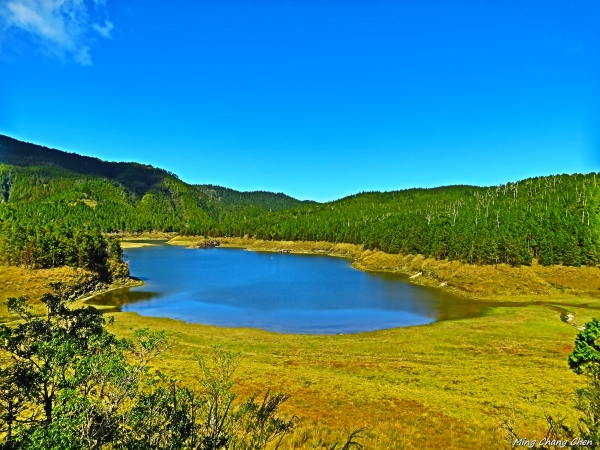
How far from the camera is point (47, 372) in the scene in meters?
15.3

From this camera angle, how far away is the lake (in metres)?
67.8

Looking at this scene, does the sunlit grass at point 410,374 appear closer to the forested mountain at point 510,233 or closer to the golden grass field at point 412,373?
the golden grass field at point 412,373

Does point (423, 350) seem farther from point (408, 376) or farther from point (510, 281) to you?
point (510, 281)

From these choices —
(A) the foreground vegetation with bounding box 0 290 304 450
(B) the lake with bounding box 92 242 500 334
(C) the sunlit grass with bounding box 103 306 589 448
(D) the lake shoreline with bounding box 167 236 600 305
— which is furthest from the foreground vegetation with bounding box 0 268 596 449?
(D) the lake shoreline with bounding box 167 236 600 305

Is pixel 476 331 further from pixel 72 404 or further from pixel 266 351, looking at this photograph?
pixel 72 404

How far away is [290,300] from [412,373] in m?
45.9

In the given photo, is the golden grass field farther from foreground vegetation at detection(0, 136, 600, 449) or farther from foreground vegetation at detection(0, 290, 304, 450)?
foreground vegetation at detection(0, 290, 304, 450)

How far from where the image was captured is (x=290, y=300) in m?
85.6

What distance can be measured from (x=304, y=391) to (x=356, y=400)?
486 centimetres

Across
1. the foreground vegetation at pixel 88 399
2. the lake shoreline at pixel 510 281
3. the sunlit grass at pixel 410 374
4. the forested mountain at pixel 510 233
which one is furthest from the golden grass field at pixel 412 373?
the forested mountain at pixel 510 233

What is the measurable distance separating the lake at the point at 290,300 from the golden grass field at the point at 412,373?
5590 mm

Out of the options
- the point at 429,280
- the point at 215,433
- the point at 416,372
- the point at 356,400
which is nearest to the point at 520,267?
the point at 429,280

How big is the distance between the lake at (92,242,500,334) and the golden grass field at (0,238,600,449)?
5.59m

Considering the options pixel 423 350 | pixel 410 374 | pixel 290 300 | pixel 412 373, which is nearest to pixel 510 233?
pixel 290 300
